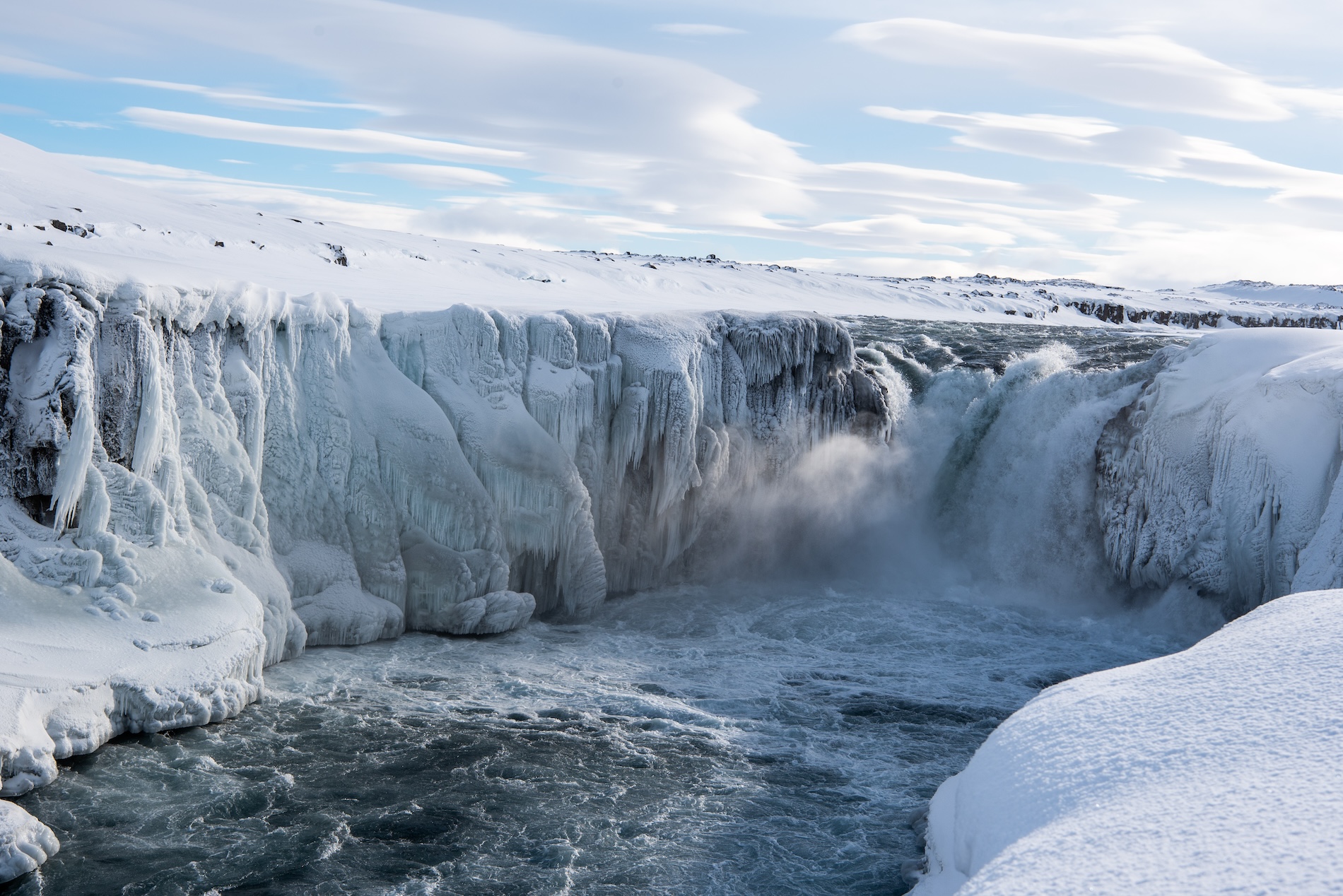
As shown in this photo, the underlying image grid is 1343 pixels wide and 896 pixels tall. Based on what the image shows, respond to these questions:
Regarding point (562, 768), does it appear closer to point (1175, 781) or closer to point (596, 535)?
point (596, 535)

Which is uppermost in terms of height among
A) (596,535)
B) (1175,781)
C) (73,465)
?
(73,465)

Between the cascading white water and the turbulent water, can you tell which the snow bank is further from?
the cascading white water

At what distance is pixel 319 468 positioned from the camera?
13.5 meters

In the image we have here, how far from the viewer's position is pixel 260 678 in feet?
37.9

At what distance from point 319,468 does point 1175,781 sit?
10652 millimetres

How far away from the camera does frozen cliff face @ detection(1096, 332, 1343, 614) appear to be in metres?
14.0

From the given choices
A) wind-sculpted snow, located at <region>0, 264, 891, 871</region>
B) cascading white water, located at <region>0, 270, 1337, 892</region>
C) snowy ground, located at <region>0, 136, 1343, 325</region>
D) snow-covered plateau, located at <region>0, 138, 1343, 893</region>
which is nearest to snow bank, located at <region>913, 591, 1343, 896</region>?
snow-covered plateau, located at <region>0, 138, 1343, 893</region>

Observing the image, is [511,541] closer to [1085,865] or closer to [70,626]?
[70,626]

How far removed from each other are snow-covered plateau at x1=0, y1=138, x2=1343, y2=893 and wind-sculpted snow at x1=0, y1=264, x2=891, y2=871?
0.04 m

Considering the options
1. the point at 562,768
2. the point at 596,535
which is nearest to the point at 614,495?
the point at 596,535

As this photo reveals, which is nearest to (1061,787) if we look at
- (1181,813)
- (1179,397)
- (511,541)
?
(1181,813)

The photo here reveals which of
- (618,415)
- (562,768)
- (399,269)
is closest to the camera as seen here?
(562,768)

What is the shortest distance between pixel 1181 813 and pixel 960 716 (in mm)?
7546

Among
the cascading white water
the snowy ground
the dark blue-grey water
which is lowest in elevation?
the dark blue-grey water
